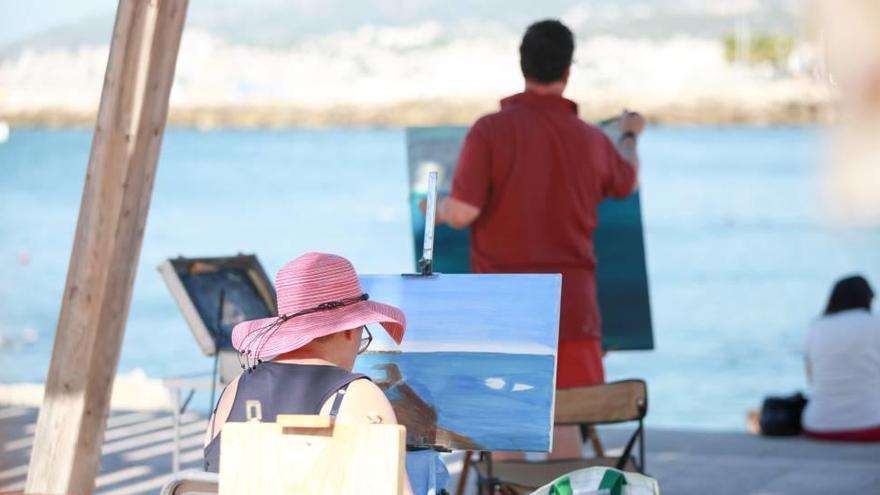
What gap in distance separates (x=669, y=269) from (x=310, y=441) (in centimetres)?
2551

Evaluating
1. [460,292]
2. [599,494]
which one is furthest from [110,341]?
[599,494]

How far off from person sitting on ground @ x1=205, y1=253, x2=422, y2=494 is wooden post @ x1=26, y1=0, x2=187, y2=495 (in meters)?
1.43

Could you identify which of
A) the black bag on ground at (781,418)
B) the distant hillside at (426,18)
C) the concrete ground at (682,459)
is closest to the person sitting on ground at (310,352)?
the concrete ground at (682,459)

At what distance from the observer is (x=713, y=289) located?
963 inches

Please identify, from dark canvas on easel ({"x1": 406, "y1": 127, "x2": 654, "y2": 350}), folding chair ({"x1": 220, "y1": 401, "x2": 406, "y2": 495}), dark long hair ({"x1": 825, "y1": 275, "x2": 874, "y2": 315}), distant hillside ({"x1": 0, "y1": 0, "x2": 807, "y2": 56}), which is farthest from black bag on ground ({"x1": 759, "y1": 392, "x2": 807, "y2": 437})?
distant hillside ({"x1": 0, "y1": 0, "x2": 807, "y2": 56})

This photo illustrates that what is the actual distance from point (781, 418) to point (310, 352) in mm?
4307

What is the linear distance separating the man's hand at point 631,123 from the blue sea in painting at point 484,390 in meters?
1.36

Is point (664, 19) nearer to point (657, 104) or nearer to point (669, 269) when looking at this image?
point (657, 104)

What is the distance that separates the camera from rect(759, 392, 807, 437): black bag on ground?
6.32 metres

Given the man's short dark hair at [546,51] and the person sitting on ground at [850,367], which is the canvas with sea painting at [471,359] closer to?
the man's short dark hair at [546,51]

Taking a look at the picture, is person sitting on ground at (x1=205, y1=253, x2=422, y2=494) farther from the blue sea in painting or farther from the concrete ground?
the concrete ground

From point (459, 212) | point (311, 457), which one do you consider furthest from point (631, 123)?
point (311, 457)

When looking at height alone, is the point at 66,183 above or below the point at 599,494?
above

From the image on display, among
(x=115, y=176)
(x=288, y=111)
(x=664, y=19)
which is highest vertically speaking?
(x=664, y=19)
